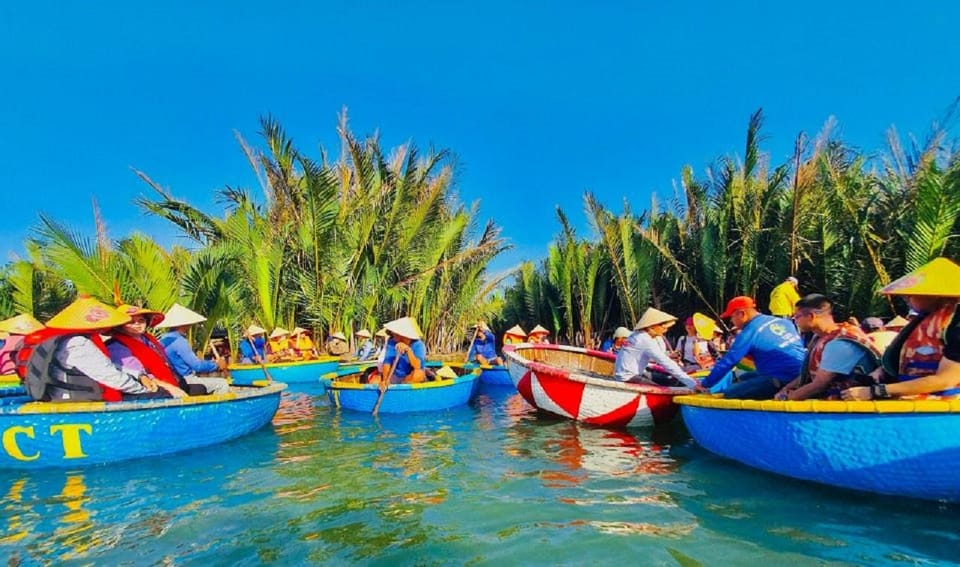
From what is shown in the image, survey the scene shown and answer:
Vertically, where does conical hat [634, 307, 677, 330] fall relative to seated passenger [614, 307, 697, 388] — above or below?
above

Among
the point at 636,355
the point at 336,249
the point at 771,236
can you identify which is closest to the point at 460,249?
the point at 336,249

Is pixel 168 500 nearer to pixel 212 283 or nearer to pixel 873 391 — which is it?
pixel 873 391

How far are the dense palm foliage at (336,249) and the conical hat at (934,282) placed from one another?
1412 cm

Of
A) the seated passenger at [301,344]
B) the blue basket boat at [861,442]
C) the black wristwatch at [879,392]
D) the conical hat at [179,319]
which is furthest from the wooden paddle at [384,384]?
the seated passenger at [301,344]

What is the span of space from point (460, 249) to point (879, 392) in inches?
670

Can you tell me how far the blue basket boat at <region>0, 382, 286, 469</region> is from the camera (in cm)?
550

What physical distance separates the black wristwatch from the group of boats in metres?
0.25

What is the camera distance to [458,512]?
437 centimetres

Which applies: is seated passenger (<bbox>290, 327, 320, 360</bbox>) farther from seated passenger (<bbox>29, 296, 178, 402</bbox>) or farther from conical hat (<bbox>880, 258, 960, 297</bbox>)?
conical hat (<bbox>880, 258, 960, 297</bbox>)

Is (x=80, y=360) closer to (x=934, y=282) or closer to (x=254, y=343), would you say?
(x=934, y=282)

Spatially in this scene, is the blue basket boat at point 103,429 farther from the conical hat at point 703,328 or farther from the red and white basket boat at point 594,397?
the conical hat at point 703,328

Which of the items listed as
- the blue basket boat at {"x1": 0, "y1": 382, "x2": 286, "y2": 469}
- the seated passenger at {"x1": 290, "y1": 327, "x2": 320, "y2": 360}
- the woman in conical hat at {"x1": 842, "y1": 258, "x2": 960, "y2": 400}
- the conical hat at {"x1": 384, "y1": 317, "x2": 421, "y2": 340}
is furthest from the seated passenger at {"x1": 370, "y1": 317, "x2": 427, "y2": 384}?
the seated passenger at {"x1": 290, "y1": 327, "x2": 320, "y2": 360}

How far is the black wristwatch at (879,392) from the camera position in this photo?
4.02 meters

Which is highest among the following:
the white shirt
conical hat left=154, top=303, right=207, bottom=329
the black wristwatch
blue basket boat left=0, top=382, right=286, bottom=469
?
conical hat left=154, top=303, right=207, bottom=329
